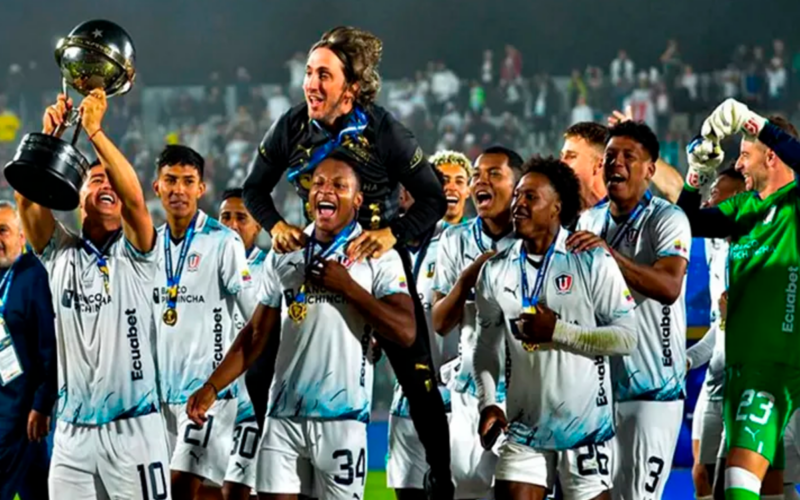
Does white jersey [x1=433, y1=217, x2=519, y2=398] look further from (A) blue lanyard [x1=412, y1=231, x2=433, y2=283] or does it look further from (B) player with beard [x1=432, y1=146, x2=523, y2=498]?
(A) blue lanyard [x1=412, y1=231, x2=433, y2=283]

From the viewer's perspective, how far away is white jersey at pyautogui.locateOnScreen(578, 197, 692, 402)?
6613mm

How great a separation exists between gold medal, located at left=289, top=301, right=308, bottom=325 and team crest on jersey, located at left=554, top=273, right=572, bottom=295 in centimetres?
105

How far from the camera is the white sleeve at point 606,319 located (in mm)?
5766

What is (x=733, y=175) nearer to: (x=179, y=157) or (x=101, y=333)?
(x=179, y=157)

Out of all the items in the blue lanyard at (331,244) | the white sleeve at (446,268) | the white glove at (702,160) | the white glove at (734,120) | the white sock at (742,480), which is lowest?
the white sock at (742,480)

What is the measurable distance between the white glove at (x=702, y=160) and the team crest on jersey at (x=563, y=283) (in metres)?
1.20

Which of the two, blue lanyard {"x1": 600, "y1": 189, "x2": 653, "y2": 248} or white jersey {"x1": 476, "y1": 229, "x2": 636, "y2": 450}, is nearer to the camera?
white jersey {"x1": 476, "y1": 229, "x2": 636, "y2": 450}

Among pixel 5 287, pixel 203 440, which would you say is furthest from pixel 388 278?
pixel 5 287

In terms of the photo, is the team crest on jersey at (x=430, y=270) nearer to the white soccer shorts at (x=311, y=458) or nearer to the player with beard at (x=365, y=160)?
the player with beard at (x=365, y=160)

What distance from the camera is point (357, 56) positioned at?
6.26 metres

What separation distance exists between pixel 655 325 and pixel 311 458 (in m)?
1.92

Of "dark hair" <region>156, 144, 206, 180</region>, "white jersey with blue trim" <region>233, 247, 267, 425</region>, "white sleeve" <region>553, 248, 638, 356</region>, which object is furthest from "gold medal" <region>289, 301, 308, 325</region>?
"dark hair" <region>156, 144, 206, 180</region>

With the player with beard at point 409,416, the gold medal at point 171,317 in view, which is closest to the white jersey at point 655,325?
the player with beard at point 409,416

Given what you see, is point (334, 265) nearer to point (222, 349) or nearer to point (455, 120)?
point (222, 349)
